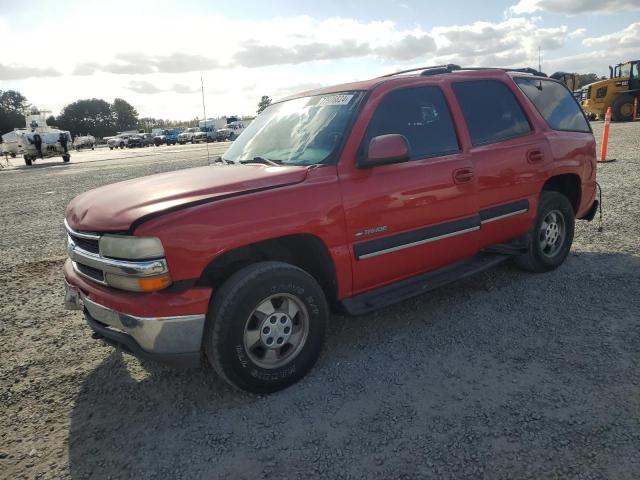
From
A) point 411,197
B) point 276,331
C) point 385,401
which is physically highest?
point 411,197

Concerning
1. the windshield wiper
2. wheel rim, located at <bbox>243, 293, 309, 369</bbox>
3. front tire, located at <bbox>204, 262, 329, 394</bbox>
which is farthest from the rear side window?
wheel rim, located at <bbox>243, 293, 309, 369</bbox>

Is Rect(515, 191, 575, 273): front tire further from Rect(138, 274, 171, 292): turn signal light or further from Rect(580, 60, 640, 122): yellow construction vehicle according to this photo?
Rect(580, 60, 640, 122): yellow construction vehicle

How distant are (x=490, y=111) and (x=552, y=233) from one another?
57.1 inches

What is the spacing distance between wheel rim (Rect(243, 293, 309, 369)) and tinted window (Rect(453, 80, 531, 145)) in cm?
211

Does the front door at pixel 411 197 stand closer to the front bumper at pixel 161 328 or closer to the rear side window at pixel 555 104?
the front bumper at pixel 161 328

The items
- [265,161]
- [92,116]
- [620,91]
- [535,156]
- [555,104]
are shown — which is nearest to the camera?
[265,161]

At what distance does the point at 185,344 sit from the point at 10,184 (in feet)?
60.1

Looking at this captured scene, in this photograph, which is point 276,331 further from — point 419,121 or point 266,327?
point 419,121

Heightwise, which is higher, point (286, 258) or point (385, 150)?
point (385, 150)

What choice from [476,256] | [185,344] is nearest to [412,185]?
[476,256]

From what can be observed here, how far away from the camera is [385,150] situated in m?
3.16

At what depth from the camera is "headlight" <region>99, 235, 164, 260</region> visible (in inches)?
103

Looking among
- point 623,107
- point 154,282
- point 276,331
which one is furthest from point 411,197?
point 623,107

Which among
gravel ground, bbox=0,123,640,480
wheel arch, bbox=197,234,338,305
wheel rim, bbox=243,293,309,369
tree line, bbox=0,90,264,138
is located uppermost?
tree line, bbox=0,90,264,138
